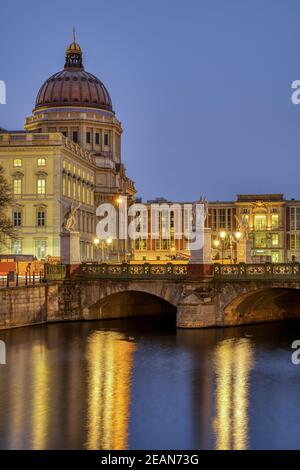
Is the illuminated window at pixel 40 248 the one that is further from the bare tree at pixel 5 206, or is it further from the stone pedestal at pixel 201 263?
the stone pedestal at pixel 201 263

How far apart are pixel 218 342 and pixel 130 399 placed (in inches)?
676

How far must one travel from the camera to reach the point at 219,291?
58938mm

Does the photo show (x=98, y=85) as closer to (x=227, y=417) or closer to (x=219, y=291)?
(x=219, y=291)

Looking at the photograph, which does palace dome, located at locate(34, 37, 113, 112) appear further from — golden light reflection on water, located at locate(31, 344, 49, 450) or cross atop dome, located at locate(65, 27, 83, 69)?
golden light reflection on water, located at locate(31, 344, 49, 450)

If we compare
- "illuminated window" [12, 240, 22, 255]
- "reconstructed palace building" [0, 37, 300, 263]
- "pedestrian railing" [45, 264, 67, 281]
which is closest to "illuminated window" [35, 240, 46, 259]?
"illuminated window" [12, 240, 22, 255]

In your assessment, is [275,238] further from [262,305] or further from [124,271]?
[124,271]

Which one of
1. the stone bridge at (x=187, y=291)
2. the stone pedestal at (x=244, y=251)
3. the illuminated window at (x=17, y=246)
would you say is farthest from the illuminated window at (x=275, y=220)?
the stone bridge at (x=187, y=291)

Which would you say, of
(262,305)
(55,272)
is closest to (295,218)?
(262,305)

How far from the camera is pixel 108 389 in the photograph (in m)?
39.2

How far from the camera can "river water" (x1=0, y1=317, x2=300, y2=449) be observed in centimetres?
3083

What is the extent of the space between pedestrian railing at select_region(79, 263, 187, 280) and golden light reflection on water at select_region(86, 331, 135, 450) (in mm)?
6080

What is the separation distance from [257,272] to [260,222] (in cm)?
11109
